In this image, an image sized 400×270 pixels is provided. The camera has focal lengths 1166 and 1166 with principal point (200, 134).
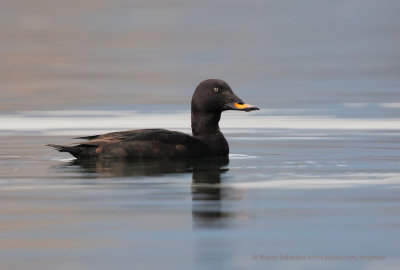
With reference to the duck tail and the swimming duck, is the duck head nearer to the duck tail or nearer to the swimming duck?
the swimming duck

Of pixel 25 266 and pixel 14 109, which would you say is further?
pixel 14 109

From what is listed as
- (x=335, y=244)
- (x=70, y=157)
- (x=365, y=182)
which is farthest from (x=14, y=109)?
(x=335, y=244)

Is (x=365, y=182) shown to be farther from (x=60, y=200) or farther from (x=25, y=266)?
(x=25, y=266)

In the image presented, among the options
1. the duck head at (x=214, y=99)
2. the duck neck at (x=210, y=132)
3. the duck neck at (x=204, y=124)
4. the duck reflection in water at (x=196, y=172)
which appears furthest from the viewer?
the duck head at (x=214, y=99)

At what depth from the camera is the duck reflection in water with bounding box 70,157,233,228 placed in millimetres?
8070

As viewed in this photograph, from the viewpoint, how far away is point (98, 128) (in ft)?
58.4

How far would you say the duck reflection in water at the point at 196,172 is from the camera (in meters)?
8.07

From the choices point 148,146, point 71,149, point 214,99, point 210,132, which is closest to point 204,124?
point 210,132

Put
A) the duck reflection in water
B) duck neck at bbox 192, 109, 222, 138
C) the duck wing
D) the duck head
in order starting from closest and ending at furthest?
1. the duck reflection in water
2. the duck wing
3. duck neck at bbox 192, 109, 222, 138
4. the duck head

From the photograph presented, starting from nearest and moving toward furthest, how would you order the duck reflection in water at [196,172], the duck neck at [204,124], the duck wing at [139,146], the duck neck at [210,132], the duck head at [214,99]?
the duck reflection in water at [196,172]
the duck wing at [139,146]
the duck neck at [210,132]
the duck neck at [204,124]
the duck head at [214,99]

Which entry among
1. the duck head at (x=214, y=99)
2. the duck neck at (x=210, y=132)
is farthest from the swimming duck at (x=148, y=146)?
the duck head at (x=214, y=99)

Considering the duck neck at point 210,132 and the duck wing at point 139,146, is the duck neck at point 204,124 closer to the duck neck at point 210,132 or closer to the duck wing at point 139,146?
the duck neck at point 210,132

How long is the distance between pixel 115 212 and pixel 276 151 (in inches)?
208

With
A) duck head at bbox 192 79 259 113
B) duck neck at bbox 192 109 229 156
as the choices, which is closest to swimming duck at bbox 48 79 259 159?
duck neck at bbox 192 109 229 156
